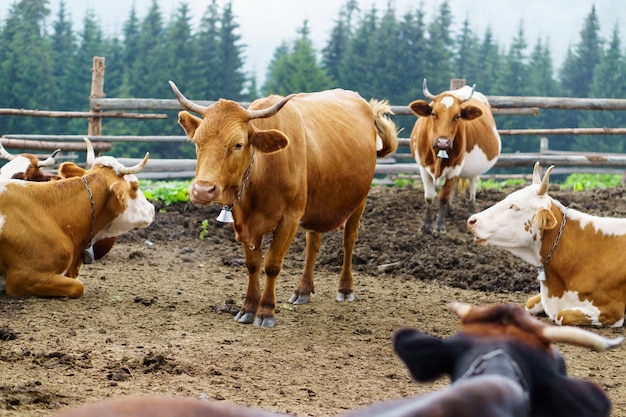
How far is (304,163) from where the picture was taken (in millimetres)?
A: 6180

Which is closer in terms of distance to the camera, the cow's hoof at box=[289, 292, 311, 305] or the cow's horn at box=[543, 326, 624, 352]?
the cow's horn at box=[543, 326, 624, 352]

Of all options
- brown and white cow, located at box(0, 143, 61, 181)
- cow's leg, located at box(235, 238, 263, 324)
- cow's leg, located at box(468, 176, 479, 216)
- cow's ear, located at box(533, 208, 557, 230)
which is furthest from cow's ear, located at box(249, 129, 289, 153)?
cow's leg, located at box(468, 176, 479, 216)

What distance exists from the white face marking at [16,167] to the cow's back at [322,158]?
283cm

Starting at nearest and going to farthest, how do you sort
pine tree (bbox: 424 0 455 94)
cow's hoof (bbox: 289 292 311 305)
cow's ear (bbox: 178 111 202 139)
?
cow's ear (bbox: 178 111 202 139), cow's hoof (bbox: 289 292 311 305), pine tree (bbox: 424 0 455 94)

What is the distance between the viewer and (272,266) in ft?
20.1

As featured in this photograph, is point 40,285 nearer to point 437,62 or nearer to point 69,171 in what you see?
point 69,171

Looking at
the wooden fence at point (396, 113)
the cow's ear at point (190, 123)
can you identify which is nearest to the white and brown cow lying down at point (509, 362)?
the cow's ear at point (190, 123)

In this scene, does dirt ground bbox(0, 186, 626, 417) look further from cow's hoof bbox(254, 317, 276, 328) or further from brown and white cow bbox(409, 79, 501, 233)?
brown and white cow bbox(409, 79, 501, 233)

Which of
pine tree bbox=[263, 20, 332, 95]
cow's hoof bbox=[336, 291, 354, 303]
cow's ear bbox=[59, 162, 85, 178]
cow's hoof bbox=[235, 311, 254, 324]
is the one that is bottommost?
pine tree bbox=[263, 20, 332, 95]

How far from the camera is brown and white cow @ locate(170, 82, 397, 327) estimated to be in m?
5.65

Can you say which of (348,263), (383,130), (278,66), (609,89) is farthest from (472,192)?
(609,89)

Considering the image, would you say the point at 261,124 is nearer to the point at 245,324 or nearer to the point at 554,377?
the point at 245,324

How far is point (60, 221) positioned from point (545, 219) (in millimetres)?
3705

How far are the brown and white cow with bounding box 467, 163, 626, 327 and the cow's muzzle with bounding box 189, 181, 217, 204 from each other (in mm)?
2088
